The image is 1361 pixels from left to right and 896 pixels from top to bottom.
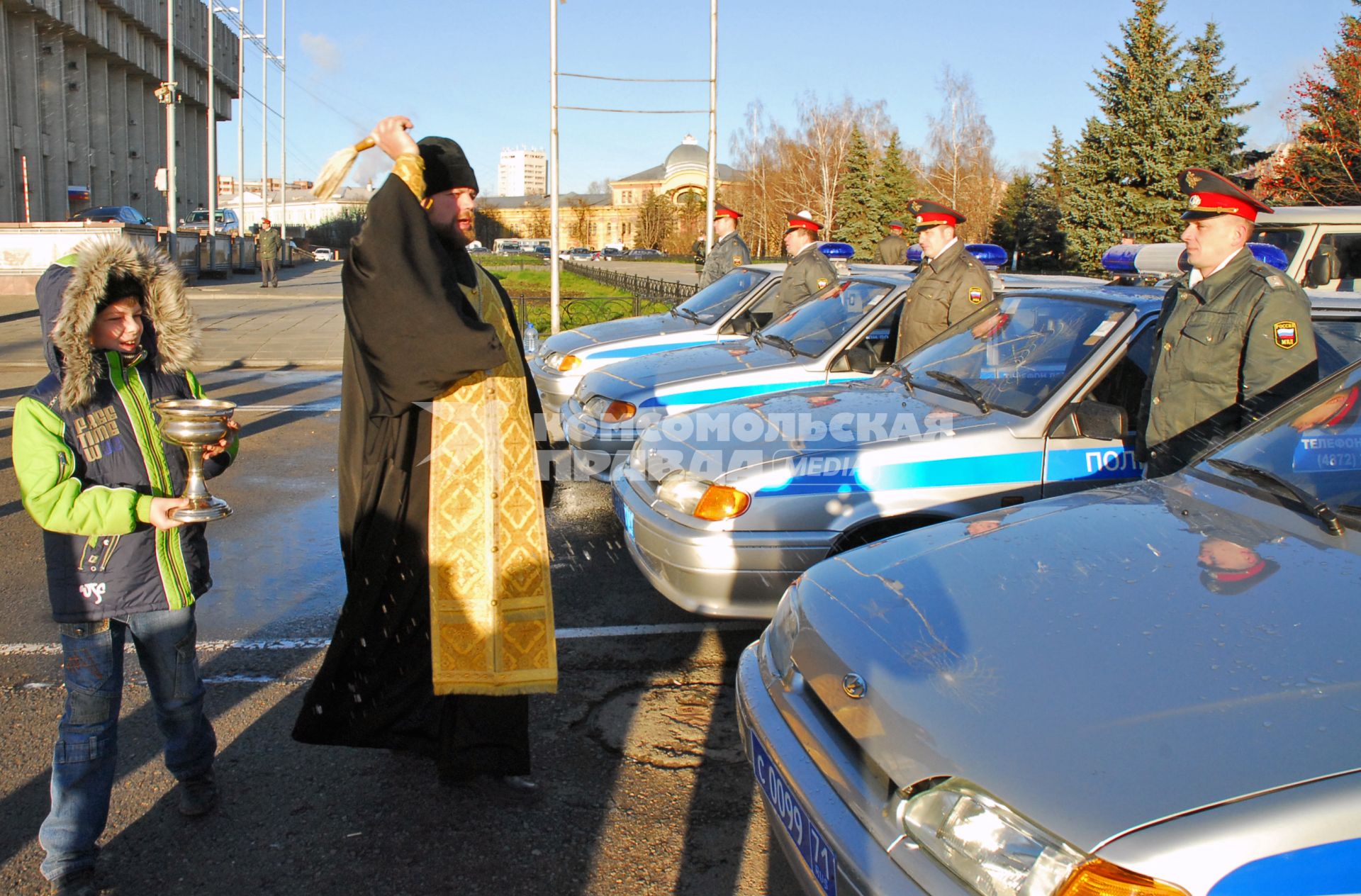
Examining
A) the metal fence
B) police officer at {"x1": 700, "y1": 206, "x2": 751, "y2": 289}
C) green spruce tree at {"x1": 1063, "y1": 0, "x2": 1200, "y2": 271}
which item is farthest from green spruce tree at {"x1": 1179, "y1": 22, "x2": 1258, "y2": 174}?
police officer at {"x1": 700, "y1": 206, "x2": 751, "y2": 289}

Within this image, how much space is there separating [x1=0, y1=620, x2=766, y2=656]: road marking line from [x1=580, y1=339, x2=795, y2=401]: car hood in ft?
6.31

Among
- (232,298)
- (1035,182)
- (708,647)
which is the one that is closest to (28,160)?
(232,298)

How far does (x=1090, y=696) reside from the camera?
193cm

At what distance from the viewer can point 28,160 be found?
140 feet

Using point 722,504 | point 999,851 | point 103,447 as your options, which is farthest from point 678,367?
point 999,851

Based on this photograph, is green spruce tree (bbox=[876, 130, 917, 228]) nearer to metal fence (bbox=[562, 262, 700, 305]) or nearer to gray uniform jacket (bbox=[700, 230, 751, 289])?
metal fence (bbox=[562, 262, 700, 305])

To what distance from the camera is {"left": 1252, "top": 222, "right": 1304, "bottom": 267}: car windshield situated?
1022 centimetres

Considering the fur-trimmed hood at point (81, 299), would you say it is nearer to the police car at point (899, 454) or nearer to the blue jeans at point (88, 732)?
the blue jeans at point (88, 732)

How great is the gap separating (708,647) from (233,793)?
2.04 m

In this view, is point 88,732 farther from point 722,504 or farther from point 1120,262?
point 1120,262

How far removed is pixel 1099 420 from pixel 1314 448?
1.30 m

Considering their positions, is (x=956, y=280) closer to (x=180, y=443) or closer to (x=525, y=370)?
(x=525, y=370)

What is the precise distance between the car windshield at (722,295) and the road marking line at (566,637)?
14.3 feet

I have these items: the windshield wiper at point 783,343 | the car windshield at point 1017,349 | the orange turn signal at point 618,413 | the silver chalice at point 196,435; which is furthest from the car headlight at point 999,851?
the windshield wiper at point 783,343
